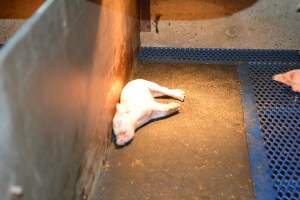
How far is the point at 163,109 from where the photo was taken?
70.4 inches

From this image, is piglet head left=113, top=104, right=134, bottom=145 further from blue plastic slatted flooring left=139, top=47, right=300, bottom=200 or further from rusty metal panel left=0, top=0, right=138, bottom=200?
blue plastic slatted flooring left=139, top=47, right=300, bottom=200

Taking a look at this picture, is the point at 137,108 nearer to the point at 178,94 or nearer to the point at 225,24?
the point at 178,94

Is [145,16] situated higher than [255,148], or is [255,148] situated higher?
[145,16]

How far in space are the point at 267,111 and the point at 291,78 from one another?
12.8 inches

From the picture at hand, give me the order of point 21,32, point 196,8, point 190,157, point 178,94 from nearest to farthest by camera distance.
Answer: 1. point 21,32
2. point 190,157
3. point 178,94
4. point 196,8

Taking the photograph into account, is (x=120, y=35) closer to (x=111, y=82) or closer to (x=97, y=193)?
(x=111, y=82)

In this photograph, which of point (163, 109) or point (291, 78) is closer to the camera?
point (163, 109)

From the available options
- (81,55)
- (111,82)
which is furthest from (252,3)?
(81,55)

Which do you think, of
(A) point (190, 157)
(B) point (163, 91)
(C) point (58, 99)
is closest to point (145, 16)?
(B) point (163, 91)

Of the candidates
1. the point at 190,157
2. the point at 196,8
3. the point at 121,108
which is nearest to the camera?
the point at 190,157

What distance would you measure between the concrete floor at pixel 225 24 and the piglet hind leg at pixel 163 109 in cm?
72

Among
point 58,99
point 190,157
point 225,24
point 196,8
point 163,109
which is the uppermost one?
point 58,99

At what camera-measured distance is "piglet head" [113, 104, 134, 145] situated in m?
1.64

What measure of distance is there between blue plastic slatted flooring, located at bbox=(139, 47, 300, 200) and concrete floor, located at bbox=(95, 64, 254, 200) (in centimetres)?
6
